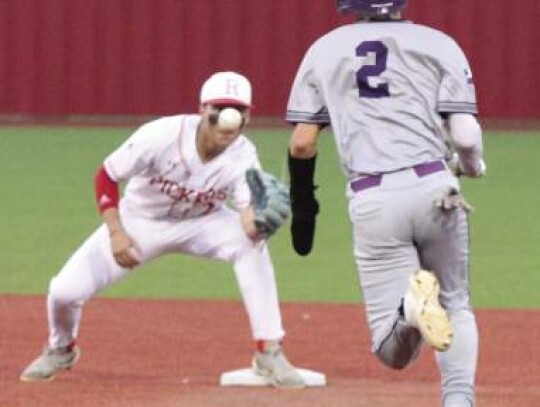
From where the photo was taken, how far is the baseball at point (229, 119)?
8.71 meters

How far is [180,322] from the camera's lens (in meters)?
11.0

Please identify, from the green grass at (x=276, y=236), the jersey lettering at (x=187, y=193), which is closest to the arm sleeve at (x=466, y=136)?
the jersey lettering at (x=187, y=193)

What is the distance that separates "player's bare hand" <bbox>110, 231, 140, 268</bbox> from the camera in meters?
8.79

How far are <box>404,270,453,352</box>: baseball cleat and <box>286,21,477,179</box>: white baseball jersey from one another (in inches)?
17.4

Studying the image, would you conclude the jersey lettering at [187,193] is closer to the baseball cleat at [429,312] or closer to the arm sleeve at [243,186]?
the arm sleeve at [243,186]

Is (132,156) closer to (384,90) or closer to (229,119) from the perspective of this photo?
(229,119)

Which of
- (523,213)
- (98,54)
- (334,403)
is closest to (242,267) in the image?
(334,403)

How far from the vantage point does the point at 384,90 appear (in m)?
6.97

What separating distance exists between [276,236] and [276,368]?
601 cm

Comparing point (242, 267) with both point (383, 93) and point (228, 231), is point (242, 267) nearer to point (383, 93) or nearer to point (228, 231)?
point (228, 231)

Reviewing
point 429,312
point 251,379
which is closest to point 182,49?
point 251,379

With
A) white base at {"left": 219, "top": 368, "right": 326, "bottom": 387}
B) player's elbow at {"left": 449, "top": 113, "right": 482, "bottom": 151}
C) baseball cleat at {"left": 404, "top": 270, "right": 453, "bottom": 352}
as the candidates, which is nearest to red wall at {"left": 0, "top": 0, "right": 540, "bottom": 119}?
white base at {"left": 219, "top": 368, "right": 326, "bottom": 387}

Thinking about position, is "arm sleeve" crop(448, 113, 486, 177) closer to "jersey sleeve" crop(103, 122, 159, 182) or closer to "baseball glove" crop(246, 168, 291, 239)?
"baseball glove" crop(246, 168, 291, 239)

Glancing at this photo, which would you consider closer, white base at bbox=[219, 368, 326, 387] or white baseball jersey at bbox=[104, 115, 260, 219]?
white baseball jersey at bbox=[104, 115, 260, 219]
